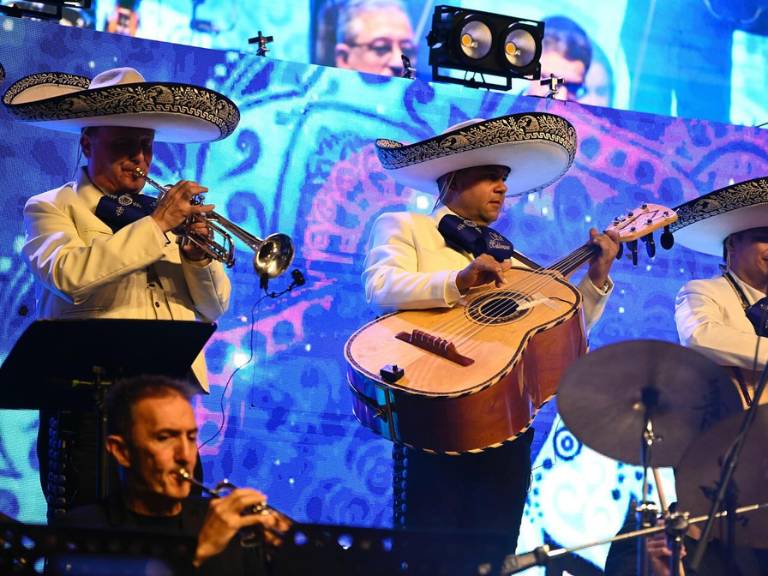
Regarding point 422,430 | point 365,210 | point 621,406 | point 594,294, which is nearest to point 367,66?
point 365,210

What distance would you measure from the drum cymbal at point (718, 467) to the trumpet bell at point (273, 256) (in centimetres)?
163

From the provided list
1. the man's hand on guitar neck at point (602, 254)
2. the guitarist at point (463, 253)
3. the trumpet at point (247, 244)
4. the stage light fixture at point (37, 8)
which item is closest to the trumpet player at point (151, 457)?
the trumpet at point (247, 244)

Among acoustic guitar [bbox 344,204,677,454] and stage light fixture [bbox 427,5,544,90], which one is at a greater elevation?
stage light fixture [bbox 427,5,544,90]

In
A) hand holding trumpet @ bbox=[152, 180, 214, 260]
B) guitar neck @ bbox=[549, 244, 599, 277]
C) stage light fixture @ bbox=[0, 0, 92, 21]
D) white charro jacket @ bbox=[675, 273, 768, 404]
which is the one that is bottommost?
white charro jacket @ bbox=[675, 273, 768, 404]

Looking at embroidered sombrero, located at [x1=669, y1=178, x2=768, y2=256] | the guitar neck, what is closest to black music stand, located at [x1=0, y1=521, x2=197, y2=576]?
the guitar neck

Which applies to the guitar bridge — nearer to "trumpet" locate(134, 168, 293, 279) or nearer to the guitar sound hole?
the guitar sound hole

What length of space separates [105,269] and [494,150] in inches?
67.5

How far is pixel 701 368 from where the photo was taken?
142 inches

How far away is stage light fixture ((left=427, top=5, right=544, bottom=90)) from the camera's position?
6025 mm

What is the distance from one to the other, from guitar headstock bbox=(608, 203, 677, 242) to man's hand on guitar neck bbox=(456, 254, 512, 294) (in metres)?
0.62

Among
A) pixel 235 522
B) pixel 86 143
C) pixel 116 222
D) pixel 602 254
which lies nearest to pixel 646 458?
pixel 602 254

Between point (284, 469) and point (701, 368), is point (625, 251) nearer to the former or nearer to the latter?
point (284, 469)

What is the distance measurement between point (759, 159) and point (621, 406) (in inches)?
126

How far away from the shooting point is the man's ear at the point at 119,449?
3.20 m
